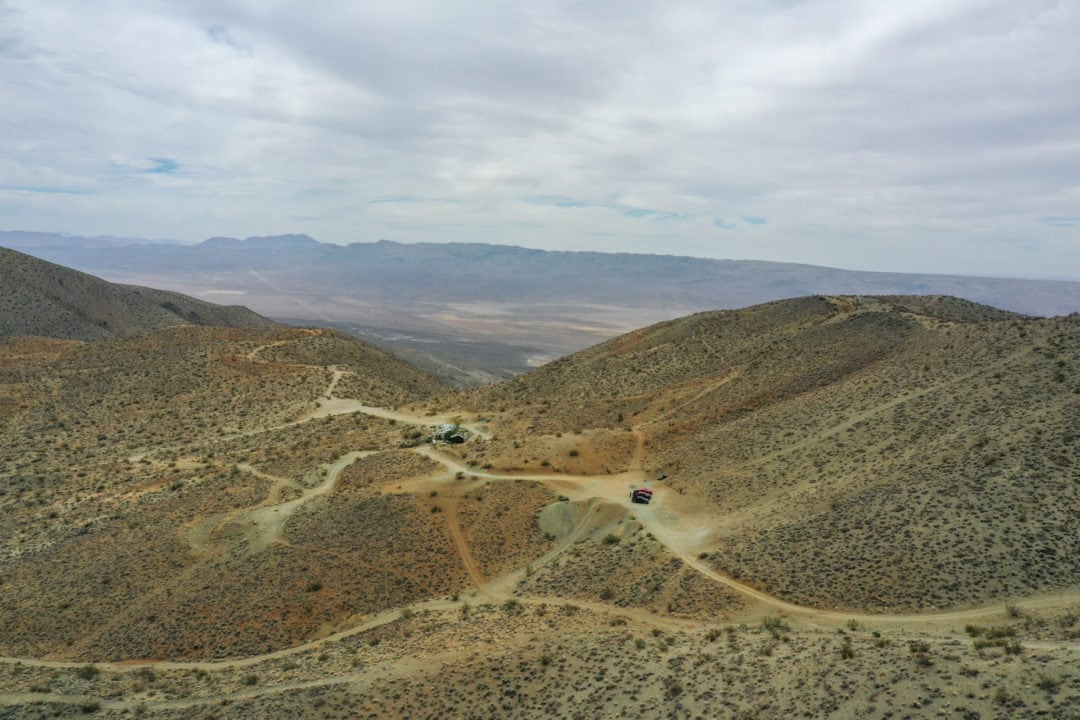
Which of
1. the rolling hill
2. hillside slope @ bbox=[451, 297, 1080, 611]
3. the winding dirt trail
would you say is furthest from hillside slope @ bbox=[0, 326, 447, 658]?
hillside slope @ bbox=[451, 297, 1080, 611]

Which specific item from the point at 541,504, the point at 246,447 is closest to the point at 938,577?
the point at 541,504

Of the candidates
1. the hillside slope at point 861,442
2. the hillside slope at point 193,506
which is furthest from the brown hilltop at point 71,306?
the hillside slope at point 861,442

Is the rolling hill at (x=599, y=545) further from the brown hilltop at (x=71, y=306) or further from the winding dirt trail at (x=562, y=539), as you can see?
the brown hilltop at (x=71, y=306)

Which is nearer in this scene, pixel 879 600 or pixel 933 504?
pixel 879 600

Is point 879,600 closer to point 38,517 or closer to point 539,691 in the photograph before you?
point 539,691

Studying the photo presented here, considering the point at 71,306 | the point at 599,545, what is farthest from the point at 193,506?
the point at 71,306
